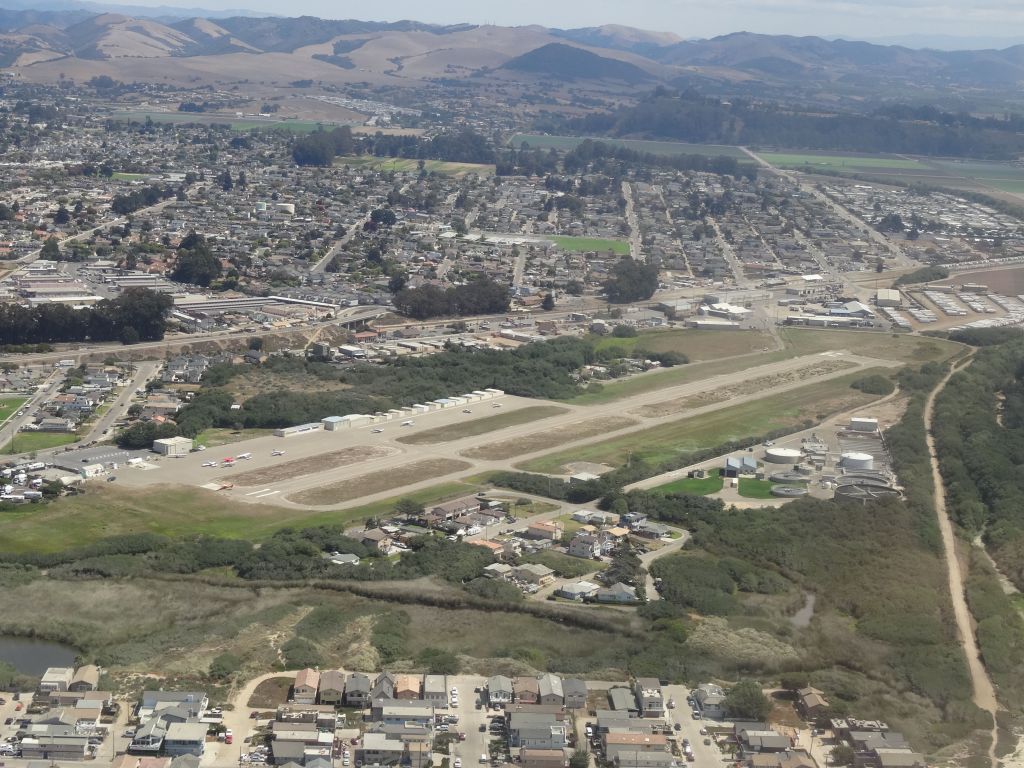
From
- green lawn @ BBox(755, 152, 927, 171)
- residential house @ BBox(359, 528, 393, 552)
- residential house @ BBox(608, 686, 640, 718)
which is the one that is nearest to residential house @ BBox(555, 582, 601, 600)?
residential house @ BBox(359, 528, 393, 552)

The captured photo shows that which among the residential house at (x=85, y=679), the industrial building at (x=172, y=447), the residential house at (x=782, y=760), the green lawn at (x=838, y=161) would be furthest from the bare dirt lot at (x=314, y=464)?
the green lawn at (x=838, y=161)

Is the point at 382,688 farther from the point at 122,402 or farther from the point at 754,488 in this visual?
the point at 122,402

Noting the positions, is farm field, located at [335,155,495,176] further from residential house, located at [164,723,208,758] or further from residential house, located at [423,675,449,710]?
residential house, located at [164,723,208,758]

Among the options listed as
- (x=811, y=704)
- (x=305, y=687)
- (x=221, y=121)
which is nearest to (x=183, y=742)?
(x=305, y=687)

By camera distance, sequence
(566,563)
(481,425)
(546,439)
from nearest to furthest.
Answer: (566,563) < (546,439) < (481,425)

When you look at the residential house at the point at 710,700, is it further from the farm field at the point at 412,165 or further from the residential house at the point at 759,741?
the farm field at the point at 412,165

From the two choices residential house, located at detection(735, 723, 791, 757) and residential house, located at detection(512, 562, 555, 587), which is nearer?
residential house, located at detection(735, 723, 791, 757)
